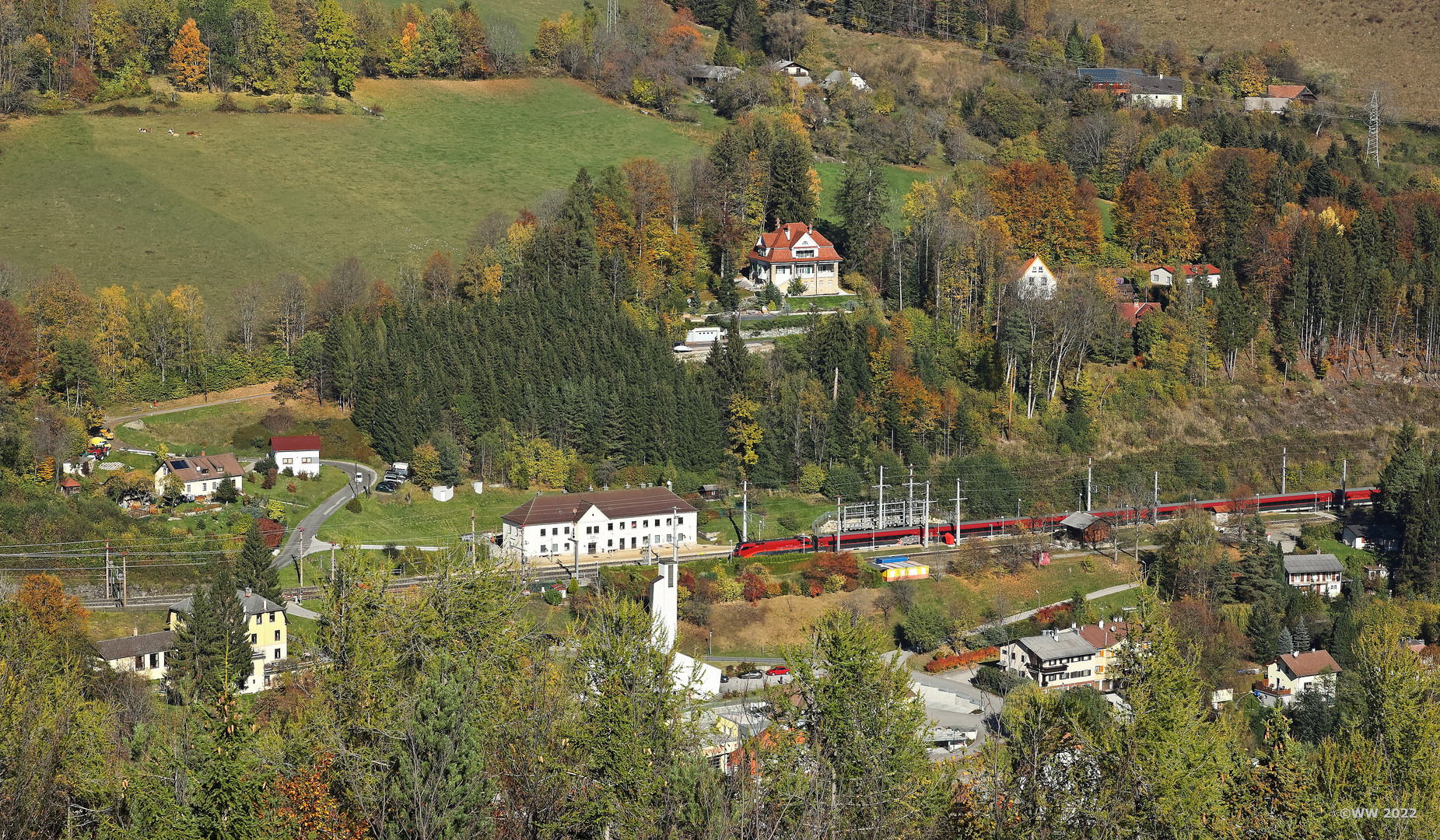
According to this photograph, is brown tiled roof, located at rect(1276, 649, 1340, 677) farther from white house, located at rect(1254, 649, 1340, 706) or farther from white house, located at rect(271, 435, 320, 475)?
white house, located at rect(271, 435, 320, 475)

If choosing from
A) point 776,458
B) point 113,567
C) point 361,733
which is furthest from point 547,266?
point 361,733

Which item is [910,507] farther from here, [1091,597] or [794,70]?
[794,70]

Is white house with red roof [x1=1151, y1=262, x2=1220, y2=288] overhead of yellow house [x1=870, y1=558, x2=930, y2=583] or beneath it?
overhead

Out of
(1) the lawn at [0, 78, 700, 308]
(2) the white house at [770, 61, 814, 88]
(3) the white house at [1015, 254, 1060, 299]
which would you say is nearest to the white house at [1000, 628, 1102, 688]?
(3) the white house at [1015, 254, 1060, 299]

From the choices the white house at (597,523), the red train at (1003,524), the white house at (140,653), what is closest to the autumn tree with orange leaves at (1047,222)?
the red train at (1003,524)

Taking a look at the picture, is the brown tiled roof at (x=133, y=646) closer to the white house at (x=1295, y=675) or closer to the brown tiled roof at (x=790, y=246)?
the white house at (x=1295, y=675)
